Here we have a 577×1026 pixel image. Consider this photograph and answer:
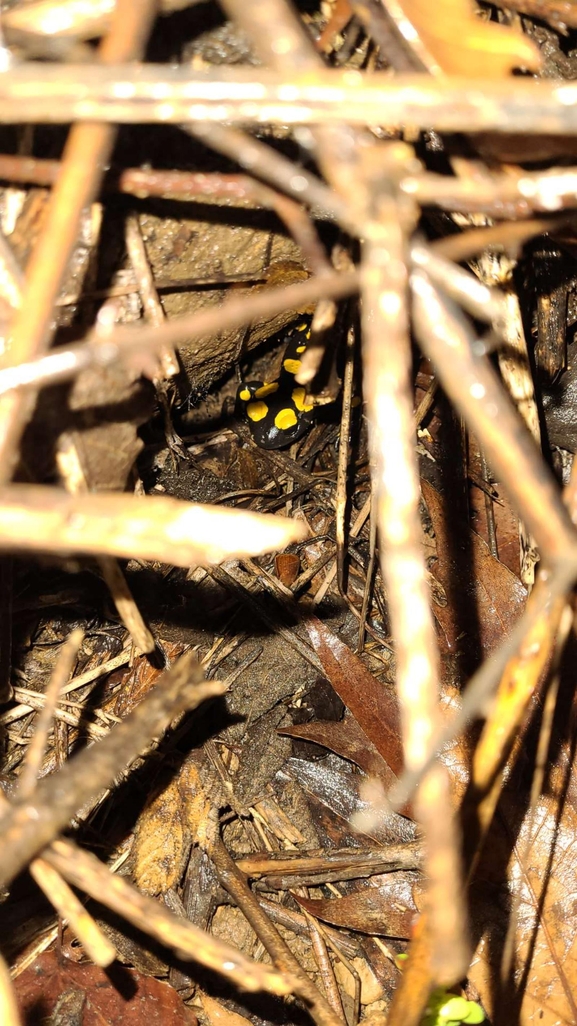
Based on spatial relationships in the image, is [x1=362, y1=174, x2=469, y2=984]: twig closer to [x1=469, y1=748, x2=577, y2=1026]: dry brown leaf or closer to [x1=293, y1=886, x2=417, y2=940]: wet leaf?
[x1=469, y1=748, x2=577, y2=1026]: dry brown leaf

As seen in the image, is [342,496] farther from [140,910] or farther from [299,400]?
[140,910]

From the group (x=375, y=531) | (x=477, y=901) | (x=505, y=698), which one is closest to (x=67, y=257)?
(x=505, y=698)

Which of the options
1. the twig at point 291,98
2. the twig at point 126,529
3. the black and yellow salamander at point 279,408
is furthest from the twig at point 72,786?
the black and yellow salamander at point 279,408

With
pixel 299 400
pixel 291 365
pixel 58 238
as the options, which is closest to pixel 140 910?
pixel 58 238

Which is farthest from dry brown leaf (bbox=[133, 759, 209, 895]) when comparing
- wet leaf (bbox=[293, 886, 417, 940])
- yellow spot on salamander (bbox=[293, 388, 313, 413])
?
yellow spot on salamander (bbox=[293, 388, 313, 413])

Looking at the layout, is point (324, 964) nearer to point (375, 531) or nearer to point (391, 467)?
point (375, 531)

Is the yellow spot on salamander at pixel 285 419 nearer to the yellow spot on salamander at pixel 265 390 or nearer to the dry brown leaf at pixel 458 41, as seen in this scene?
the yellow spot on salamander at pixel 265 390
